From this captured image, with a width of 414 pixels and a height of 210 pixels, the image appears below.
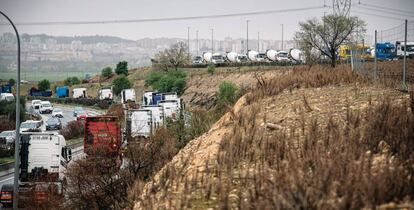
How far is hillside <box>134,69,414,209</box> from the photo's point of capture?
7.35 metres

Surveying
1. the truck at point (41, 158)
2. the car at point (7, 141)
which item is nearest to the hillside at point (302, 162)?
the truck at point (41, 158)

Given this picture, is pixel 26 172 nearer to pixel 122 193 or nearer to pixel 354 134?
pixel 122 193

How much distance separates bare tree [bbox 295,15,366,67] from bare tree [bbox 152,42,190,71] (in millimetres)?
43819

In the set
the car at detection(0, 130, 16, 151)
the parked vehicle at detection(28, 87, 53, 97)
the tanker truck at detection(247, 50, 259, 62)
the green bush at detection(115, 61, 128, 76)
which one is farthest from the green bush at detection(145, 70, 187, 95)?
the parked vehicle at detection(28, 87, 53, 97)

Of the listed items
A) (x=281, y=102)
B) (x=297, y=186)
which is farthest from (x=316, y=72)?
A: (x=297, y=186)

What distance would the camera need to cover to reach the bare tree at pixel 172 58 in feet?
328

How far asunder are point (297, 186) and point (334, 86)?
1367 cm

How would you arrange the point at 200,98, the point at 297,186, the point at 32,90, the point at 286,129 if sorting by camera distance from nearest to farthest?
the point at 297,186 → the point at 286,129 → the point at 200,98 → the point at 32,90

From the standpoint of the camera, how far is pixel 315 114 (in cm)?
1504

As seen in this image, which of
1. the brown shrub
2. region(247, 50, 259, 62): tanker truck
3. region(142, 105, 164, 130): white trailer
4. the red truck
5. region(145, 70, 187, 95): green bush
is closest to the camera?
the red truck

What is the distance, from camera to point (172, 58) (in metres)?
101

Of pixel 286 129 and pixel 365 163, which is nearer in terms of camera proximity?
pixel 365 163

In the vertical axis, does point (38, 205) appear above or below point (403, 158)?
below

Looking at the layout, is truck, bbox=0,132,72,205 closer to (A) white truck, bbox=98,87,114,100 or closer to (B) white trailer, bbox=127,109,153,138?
(B) white trailer, bbox=127,109,153,138
